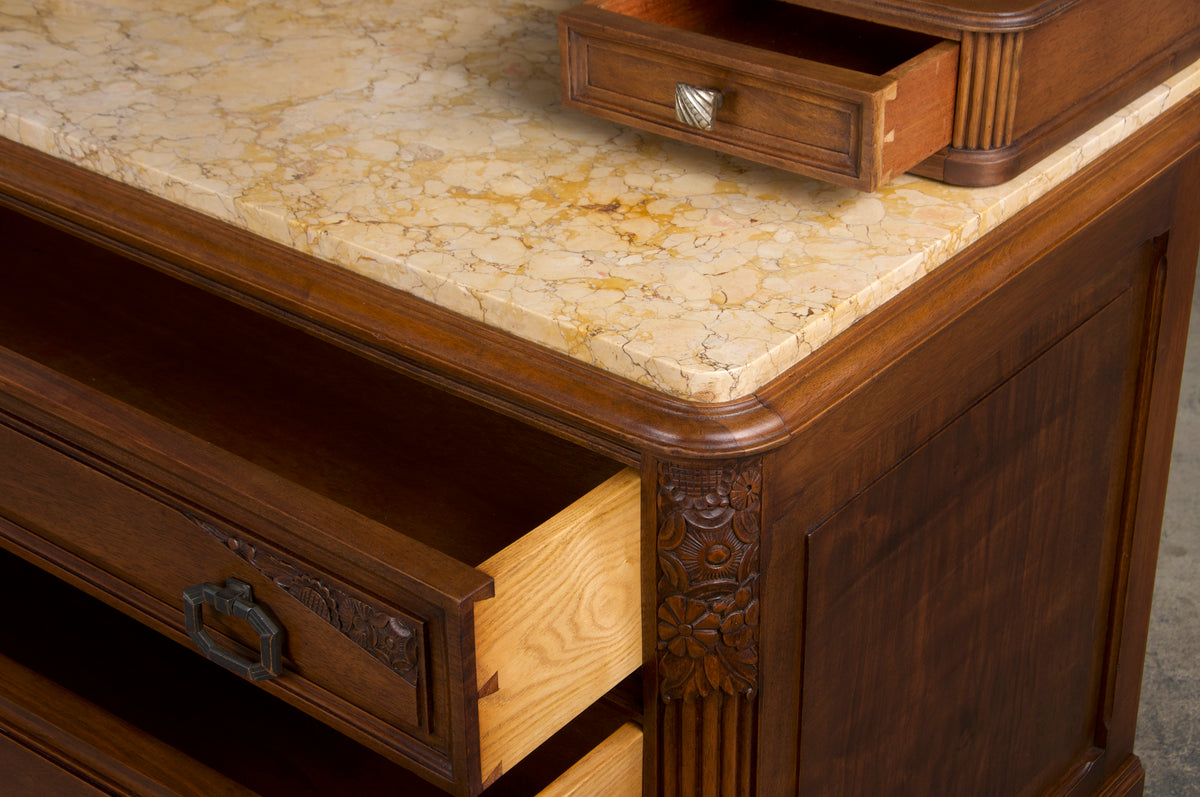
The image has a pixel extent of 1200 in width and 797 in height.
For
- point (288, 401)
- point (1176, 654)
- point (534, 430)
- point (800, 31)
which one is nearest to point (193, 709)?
point (288, 401)

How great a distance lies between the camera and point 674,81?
94cm

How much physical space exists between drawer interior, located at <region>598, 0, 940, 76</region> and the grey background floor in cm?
92

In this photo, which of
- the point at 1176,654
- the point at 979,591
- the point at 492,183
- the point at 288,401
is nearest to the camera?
the point at 492,183

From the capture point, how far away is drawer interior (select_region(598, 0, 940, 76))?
3.45 feet

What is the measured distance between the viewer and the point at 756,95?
912mm

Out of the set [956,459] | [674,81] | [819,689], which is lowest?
[819,689]

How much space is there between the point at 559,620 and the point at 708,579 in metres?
0.09

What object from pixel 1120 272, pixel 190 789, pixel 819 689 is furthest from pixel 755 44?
pixel 190 789

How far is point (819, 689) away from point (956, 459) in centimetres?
18

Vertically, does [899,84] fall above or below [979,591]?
above

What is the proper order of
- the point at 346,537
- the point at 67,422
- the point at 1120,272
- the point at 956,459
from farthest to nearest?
the point at 1120,272, the point at 956,459, the point at 67,422, the point at 346,537

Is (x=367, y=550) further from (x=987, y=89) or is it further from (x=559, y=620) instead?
(x=987, y=89)

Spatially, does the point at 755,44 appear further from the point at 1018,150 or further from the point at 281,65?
the point at 281,65

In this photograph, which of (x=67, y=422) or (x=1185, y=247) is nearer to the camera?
(x=67, y=422)
